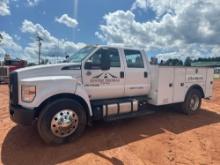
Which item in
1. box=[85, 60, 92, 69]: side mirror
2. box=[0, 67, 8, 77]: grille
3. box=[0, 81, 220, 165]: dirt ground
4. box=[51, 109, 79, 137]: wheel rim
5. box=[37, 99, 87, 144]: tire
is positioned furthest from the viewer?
box=[0, 67, 8, 77]: grille

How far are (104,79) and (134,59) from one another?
1.33 m

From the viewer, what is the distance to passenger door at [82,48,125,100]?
18.5 ft

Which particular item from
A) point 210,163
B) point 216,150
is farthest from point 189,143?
point 210,163

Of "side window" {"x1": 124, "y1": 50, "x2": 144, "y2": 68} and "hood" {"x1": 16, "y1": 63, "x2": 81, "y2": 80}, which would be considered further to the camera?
"side window" {"x1": 124, "y1": 50, "x2": 144, "y2": 68}

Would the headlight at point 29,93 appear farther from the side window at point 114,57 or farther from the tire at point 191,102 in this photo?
the tire at point 191,102

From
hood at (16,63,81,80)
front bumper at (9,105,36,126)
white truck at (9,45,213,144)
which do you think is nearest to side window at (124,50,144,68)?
white truck at (9,45,213,144)

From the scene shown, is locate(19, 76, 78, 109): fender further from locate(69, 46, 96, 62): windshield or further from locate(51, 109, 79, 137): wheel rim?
locate(69, 46, 96, 62): windshield

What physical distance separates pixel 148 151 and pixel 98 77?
7.29 ft

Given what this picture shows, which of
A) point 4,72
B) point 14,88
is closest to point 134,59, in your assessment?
point 14,88

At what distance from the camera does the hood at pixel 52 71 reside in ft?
16.2

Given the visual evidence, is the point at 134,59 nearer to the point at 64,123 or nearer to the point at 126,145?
the point at 126,145

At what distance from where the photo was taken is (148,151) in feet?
15.8

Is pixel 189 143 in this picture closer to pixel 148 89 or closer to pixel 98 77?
pixel 148 89

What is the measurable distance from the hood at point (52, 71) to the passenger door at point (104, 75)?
216 mm
